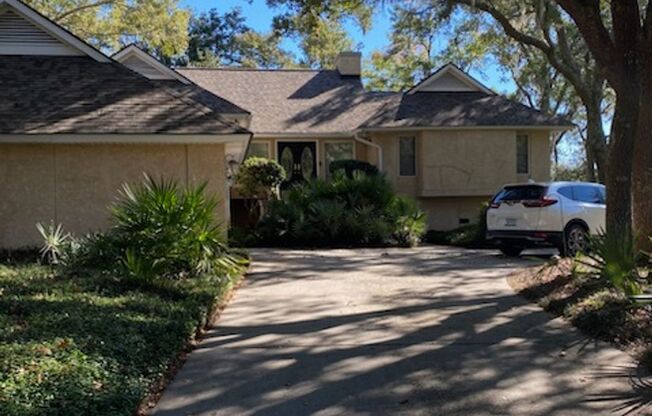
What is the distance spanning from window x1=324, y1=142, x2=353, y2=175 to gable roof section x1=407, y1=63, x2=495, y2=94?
3.33 meters

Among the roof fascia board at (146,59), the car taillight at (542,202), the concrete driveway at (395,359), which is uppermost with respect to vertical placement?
the roof fascia board at (146,59)

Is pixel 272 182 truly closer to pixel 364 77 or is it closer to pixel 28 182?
pixel 28 182

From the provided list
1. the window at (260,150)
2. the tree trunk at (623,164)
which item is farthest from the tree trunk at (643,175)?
the window at (260,150)

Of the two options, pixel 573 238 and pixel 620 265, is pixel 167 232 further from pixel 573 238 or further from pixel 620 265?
pixel 573 238

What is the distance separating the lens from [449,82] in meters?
25.2

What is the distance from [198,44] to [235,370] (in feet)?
151

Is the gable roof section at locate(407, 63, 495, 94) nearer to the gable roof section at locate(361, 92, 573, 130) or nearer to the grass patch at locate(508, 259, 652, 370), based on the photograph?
the gable roof section at locate(361, 92, 573, 130)

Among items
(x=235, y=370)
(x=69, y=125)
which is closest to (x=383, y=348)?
(x=235, y=370)

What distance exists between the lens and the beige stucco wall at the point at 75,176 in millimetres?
13117

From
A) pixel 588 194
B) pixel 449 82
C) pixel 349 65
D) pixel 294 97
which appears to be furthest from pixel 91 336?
pixel 349 65

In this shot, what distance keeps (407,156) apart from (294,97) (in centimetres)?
516

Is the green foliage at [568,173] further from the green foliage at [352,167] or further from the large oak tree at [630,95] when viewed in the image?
the large oak tree at [630,95]

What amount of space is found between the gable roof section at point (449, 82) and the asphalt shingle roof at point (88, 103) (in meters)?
12.9

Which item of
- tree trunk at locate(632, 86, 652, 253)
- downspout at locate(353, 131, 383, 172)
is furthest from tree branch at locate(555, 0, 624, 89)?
downspout at locate(353, 131, 383, 172)
